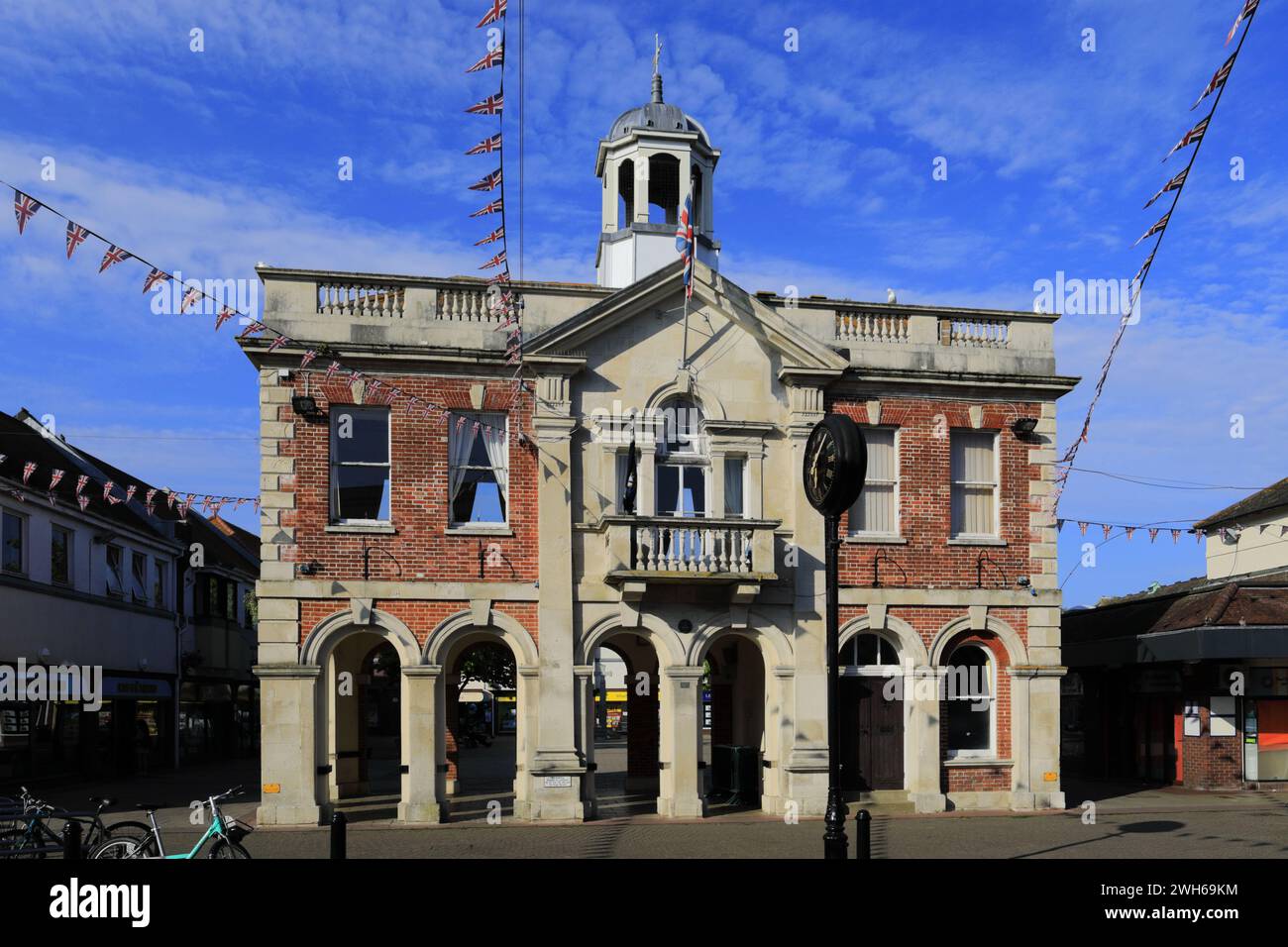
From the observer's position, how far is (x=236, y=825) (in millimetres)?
12992

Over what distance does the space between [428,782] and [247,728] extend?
26.1 m

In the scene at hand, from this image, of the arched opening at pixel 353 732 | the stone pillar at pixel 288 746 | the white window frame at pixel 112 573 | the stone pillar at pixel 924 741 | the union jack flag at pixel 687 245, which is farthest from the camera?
the white window frame at pixel 112 573

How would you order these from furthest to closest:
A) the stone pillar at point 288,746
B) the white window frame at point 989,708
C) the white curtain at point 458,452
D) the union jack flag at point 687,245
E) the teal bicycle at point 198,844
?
the white window frame at point 989,708 → the white curtain at point 458,452 → the union jack flag at point 687,245 → the stone pillar at point 288,746 → the teal bicycle at point 198,844

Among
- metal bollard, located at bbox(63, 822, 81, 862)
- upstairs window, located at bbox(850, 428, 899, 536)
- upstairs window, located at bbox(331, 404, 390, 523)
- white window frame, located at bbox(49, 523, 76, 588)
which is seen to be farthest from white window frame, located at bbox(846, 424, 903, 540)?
white window frame, located at bbox(49, 523, 76, 588)

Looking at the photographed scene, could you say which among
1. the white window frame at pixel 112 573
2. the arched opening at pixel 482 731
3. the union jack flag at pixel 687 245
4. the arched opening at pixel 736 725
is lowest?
the arched opening at pixel 482 731

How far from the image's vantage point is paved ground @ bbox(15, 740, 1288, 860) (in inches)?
662

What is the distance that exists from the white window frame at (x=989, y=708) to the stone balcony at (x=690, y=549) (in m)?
4.36

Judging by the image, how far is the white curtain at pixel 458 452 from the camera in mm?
20688

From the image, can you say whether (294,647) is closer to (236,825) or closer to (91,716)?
(236,825)

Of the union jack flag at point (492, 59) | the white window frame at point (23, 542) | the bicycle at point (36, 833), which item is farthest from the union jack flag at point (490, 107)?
the white window frame at point (23, 542)

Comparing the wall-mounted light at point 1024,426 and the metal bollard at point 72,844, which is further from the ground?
the wall-mounted light at point 1024,426

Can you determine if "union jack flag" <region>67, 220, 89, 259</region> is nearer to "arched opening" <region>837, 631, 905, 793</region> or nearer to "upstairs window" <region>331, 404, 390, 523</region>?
"upstairs window" <region>331, 404, 390, 523</region>

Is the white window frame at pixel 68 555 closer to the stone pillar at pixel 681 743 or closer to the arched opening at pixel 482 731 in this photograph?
the arched opening at pixel 482 731
